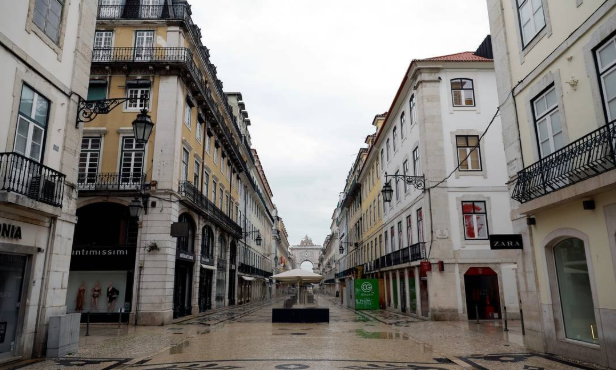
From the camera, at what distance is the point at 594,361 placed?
8438mm

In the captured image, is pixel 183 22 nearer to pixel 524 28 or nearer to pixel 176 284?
pixel 176 284

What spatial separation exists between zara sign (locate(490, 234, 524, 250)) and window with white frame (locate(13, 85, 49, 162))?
36.5 ft

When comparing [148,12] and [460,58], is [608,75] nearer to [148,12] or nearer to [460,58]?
[460,58]

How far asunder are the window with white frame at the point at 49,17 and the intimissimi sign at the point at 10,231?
4.65 m

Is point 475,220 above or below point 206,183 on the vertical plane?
below

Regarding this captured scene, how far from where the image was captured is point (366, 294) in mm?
28141

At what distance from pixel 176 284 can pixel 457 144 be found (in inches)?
598

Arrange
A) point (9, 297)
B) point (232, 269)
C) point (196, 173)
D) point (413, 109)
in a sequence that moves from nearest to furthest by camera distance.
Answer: point (9, 297) → point (413, 109) → point (196, 173) → point (232, 269)

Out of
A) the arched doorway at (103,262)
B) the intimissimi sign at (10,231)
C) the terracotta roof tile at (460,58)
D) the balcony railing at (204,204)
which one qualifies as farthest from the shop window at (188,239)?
the terracotta roof tile at (460,58)

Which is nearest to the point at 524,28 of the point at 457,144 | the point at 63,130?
the point at 457,144

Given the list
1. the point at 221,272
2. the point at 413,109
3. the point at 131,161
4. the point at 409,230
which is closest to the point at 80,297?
the point at 131,161

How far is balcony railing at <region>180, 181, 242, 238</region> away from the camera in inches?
821

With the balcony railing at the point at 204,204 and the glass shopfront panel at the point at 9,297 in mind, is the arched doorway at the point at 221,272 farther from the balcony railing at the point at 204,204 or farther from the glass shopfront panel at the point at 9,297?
the glass shopfront panel at the point at 9,297

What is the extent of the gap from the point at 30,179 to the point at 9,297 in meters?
2.57
